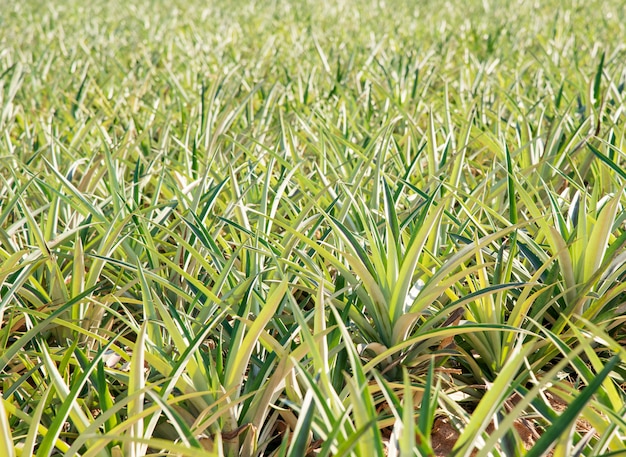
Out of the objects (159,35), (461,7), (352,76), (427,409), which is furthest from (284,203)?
(461,7)

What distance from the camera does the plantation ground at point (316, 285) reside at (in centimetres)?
77

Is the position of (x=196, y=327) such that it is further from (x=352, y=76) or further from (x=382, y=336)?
(x=352, y=76)

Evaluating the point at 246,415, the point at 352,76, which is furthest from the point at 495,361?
the point at 352,76

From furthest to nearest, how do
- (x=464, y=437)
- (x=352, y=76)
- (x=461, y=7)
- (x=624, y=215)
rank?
(x=461, y=7) < (x=352, y=76) < (x=624, y=215) < (x=464, y=437)

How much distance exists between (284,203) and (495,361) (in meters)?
0.51

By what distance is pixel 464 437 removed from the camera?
2.27 ft

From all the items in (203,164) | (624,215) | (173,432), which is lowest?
(173,432)

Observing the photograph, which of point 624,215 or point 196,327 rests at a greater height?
point 624,215

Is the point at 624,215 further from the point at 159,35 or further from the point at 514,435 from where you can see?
the point at 159,35

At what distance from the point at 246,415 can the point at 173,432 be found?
0.10 m

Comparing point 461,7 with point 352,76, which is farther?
point 461,7

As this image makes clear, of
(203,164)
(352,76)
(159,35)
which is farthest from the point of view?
(159,35)

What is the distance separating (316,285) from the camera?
3.42ft

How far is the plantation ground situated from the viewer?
0.77 meters
